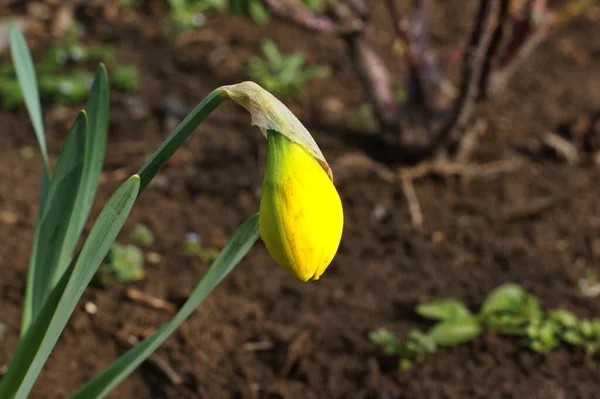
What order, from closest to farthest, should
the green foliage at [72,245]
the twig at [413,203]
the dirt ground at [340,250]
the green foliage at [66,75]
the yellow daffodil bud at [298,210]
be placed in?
the yellow daffodil bud at [298,210] < the green foliage at [72,245] < the dirt ground at [340,250] < the twig at [413,203] < the green foliage at [66,75]

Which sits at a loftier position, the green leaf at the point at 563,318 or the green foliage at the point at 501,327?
the green leaf at the point at 563,318

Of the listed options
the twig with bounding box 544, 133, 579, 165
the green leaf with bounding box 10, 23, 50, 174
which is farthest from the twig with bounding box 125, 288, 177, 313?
the twig with bounding box 544, 133, 579, 165

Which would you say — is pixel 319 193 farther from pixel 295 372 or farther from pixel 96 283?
pixel 96 283

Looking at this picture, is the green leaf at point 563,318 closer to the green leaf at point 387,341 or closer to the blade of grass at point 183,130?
the green leaf at point 387,341

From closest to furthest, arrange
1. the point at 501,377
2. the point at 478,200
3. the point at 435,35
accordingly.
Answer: the point at 501,377 < the point at 478,200 < the point at 435,35

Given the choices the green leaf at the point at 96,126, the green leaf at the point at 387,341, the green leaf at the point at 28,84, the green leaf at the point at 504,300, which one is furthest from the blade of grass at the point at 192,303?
the green leaf at the point at 504,300

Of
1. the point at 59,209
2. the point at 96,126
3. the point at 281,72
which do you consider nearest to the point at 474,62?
the point at 281,72

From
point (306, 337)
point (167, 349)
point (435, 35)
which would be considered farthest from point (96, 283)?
point (435, 35)
